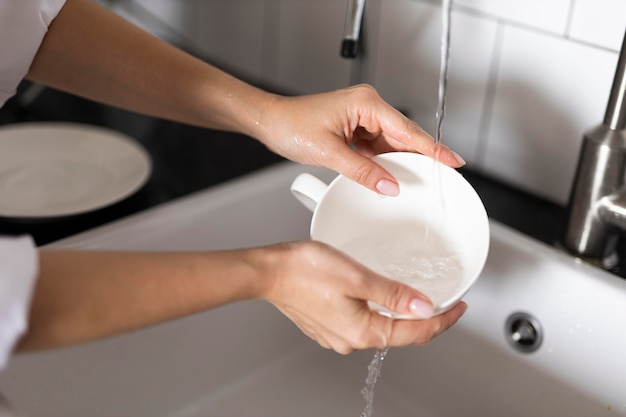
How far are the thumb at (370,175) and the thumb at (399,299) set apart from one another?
13 cm

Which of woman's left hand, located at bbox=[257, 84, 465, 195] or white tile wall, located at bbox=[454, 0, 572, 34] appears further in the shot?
white tile wall, located at bbox=[454, 0, 572, 34]

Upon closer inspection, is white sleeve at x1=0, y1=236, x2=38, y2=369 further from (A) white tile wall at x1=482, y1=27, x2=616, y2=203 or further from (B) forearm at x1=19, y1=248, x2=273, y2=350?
(A) white tile wall at x1=482, y1=27, x2=616, y2=203

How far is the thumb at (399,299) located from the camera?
0.55m

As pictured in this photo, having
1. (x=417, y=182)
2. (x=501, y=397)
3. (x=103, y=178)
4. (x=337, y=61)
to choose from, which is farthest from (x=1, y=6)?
(x=501, y=397)

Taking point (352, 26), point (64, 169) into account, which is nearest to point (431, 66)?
point (352, 26)

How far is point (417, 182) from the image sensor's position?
2.29 ft

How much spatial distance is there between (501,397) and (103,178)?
542 millimetres

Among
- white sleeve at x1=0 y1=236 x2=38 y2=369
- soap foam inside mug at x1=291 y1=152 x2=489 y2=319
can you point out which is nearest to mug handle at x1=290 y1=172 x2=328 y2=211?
soap foam inside mug at x1=291 y1=152 x2=489 y2=319

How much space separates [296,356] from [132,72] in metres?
0.40

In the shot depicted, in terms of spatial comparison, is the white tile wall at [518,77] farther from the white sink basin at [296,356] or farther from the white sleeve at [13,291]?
the white sleeve at [13,291]

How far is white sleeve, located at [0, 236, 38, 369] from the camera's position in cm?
47

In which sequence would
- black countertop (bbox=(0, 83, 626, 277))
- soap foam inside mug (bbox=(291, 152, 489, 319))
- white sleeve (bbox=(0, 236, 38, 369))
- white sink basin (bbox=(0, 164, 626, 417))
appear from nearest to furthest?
white sleeve (bbox=(0, 236, 38, 369)) → soap foam inside mug (bbox=(291, 152, 489, 319)) → white sink basin (bbox=(0, 164, 626, 417)) → black countertop (bbox=(0, 83, 626, 277))

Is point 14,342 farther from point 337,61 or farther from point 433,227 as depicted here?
point 337,61

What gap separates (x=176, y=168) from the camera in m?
1.04
